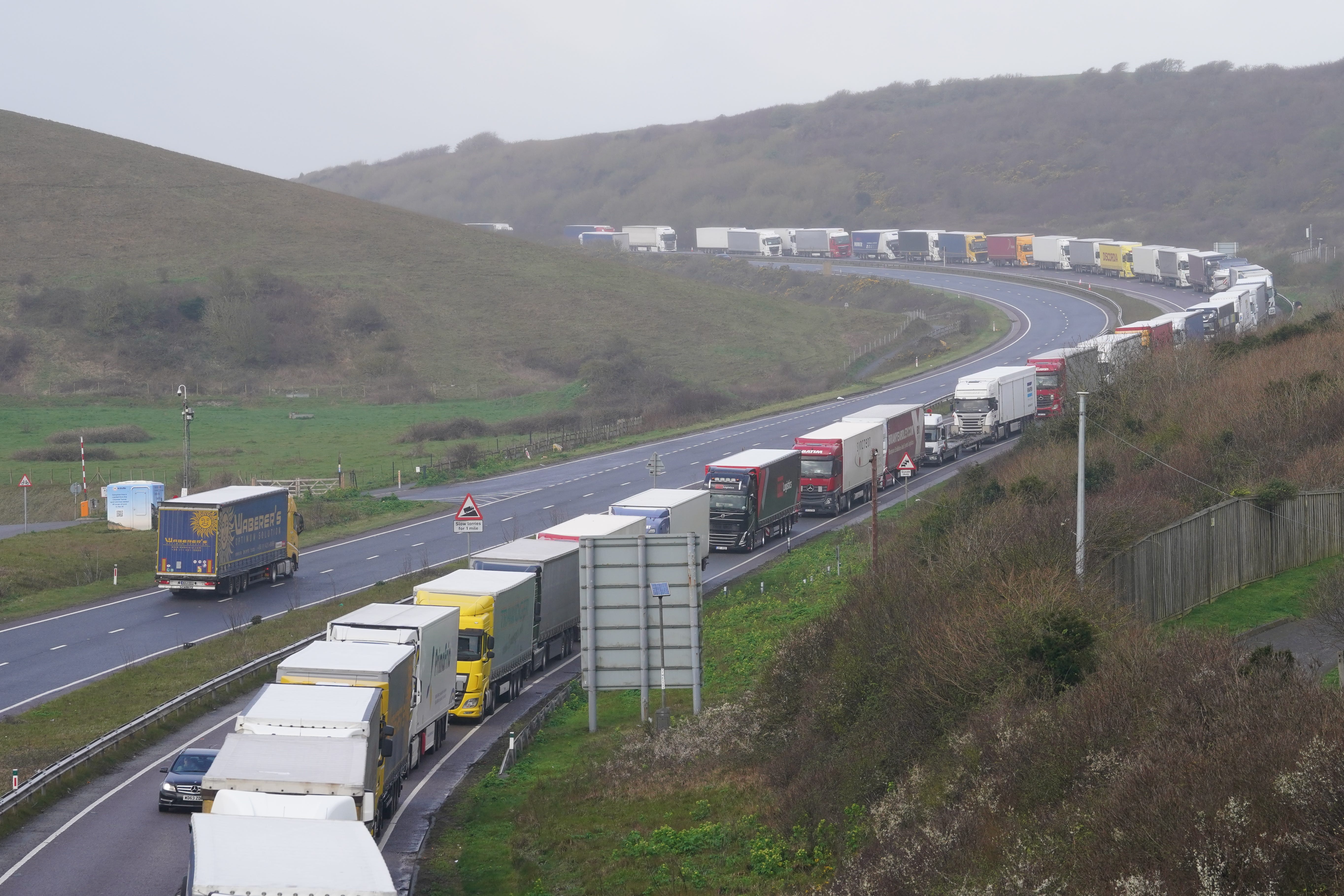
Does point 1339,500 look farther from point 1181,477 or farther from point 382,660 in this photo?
point 382,660

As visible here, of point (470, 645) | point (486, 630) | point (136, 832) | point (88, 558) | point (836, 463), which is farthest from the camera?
point (836, 463)

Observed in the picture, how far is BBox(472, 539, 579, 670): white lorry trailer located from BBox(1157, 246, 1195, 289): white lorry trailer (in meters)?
95.1

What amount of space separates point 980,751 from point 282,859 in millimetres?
8978

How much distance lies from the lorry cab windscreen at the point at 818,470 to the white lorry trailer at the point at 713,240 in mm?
127621

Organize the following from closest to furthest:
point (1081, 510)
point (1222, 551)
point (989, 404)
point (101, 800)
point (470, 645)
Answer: point (101, 800) < point (1081, 510) < point (470, 645) < point (1222, 551) < point (989, 404)

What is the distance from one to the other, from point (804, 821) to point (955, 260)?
144471mm

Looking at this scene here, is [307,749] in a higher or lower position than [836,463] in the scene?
lower

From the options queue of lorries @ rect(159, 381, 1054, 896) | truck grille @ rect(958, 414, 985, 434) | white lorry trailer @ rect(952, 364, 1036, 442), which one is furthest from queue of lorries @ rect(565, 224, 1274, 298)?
queue of lorries @ rect(159, 381, 1054, 896)

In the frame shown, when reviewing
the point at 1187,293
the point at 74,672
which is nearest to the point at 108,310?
the point at 74,672

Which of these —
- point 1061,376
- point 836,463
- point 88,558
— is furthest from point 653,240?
point 88,558

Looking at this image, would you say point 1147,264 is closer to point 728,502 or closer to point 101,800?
point 728,502

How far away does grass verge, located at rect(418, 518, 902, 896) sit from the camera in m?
20.1

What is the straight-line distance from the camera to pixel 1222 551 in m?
32.5

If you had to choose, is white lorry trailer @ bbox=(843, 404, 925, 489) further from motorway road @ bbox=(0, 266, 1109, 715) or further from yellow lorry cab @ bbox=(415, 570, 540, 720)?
yellow lorry cab @ bbox=(415, 570, 540, 720)
